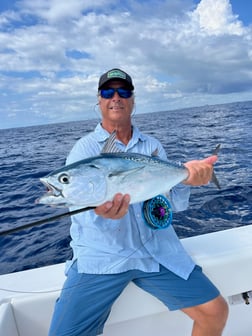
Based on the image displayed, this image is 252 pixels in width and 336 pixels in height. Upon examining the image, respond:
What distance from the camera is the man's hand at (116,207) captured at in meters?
1.41

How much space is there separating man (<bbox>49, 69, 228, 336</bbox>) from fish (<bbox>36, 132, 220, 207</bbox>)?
0.94ft

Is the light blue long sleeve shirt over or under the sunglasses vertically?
under

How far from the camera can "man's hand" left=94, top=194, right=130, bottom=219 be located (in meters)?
1.41

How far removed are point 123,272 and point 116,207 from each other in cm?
70

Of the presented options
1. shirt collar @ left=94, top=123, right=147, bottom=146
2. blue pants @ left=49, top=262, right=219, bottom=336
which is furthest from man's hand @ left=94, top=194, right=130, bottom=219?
shirt collar @ left=94, top=123, right=147, bottom=146

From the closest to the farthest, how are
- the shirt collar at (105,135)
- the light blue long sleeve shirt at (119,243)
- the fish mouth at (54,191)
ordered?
the fish mouth at (54,191) → the light blue long sleeve shirt at (119,243) → the shirt collar at (105,135)

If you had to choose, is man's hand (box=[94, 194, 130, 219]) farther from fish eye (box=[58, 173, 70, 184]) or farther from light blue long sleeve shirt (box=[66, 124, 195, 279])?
light blue long sleeve shirt (box=[66, 124, 195, 279])

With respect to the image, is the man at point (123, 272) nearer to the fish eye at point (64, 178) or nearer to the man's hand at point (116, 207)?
the man's hand at point (116, 207)

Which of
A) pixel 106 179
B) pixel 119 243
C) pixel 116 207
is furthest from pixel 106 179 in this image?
pixel 119 243

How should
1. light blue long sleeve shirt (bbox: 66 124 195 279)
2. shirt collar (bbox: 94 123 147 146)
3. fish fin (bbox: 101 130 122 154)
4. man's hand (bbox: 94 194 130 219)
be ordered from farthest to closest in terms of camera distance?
shirt collar (bbox: 94 123 147 146)
light blue long sleeve shirt (bbox: 66 124 195 279)
fish fin (bbox: 101 130 122 154)
man's hand (bbox: 94 194 130 219)

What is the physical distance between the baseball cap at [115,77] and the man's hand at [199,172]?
0.80 m

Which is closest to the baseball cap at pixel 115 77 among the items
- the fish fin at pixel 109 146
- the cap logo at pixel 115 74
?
the cap logo at pixel 115 74

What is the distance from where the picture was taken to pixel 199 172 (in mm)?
1725

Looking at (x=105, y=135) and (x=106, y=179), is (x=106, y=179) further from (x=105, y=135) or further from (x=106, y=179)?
(x=105, y=135)
